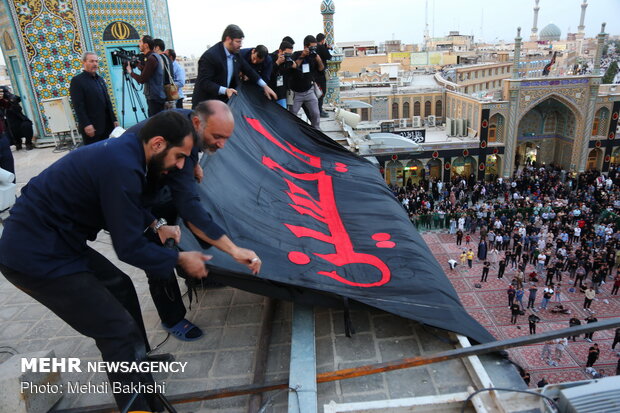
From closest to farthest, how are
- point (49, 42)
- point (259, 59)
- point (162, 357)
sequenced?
point (162, 357) → point (259, 59) → point (49, 42)

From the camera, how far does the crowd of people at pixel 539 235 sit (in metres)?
10.6

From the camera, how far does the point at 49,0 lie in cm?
1000

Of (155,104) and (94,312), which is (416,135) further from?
(94,312)

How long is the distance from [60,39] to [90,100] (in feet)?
21.7

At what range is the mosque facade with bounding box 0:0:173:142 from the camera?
10.0m

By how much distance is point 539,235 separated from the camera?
1402cm

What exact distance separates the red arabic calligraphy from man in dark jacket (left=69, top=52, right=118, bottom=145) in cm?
196

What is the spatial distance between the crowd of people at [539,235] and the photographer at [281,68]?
674cm

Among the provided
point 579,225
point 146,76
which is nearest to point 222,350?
point 146,76

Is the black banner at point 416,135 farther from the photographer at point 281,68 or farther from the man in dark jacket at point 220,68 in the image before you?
the man in dark jacket at point 220,68

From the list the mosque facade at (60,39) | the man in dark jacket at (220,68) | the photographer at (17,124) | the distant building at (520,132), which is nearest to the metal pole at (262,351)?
the man in dark jacket at (220,68)

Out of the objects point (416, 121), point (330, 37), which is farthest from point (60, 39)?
point (416, 121)

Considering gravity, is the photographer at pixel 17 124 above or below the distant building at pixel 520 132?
above

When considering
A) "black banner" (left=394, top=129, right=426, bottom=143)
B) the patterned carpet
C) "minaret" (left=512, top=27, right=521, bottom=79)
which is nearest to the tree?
"minaret" (left=512, top=27, right=521, bottom=79)
